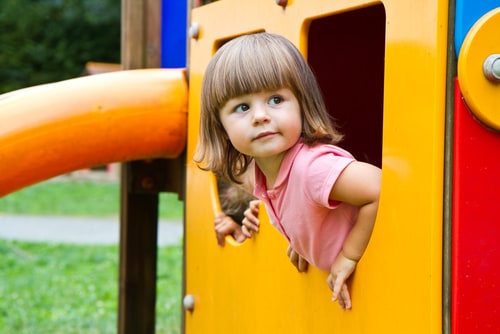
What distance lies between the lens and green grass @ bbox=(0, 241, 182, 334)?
4.60 meters

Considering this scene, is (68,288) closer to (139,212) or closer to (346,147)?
(139,212)

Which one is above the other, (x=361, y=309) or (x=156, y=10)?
(x=156, y=10)

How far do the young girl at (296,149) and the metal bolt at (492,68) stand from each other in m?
0.33

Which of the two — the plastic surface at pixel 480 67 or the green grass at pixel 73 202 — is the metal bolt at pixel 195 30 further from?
the green grass at pixel 73 202

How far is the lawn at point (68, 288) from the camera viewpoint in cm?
460

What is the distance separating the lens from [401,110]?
168cm

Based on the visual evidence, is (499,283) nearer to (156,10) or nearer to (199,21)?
(199,21)

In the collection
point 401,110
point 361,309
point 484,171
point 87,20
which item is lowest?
point 361,309

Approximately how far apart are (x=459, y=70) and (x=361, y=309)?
571 mm

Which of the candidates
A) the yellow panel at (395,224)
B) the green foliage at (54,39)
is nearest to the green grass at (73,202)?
the green foliage at (54,39)

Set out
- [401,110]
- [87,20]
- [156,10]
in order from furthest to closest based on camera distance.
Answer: [87,20], [156,10], [401,110]

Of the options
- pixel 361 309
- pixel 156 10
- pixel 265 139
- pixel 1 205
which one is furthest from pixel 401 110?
pixel 1 205

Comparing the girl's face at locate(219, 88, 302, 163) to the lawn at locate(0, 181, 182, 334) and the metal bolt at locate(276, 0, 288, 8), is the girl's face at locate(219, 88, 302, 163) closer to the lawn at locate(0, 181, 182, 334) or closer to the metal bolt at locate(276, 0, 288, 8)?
the metal bolt at locate(276, 0, 288, 8)

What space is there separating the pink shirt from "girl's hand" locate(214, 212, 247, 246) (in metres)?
0.62
